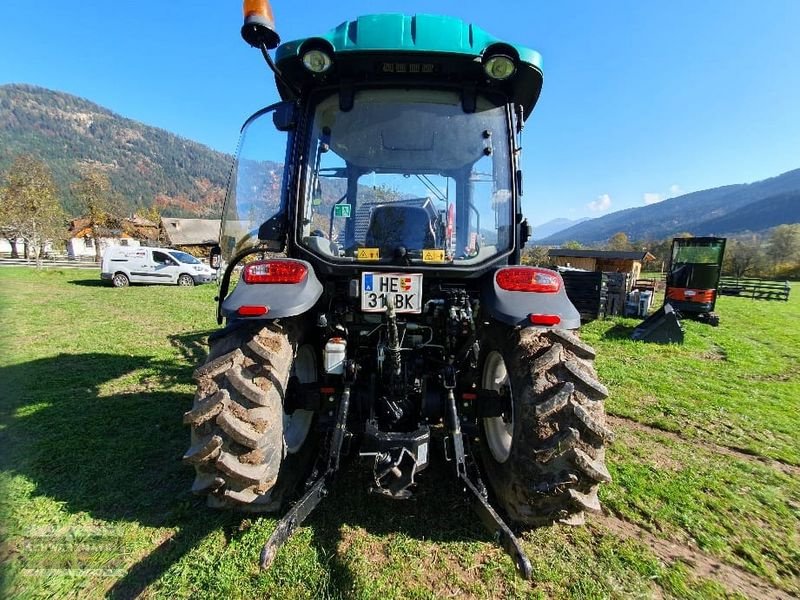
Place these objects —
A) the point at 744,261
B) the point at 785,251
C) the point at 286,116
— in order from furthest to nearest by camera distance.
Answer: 1. the point at 785,251
2. the point at 744,261
3. the point at 286,116

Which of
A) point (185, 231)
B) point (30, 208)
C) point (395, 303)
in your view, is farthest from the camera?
point (185, 231)

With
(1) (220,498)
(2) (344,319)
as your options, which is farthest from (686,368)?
(1) (220,498)

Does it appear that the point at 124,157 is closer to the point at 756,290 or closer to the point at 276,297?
the point at 756,290

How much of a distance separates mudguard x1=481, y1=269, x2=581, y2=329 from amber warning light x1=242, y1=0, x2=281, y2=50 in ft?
5.91

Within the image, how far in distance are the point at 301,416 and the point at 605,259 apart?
934 inches

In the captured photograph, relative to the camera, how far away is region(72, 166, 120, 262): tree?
41.9m

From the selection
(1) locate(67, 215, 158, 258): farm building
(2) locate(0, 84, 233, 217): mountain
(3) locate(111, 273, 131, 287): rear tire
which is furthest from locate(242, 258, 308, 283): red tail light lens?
(2) locate(0, 84, 233, 217): mountain

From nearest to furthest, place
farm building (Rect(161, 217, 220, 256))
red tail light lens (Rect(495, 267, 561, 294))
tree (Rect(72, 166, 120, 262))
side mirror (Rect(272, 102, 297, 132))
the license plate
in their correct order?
1. red tail light lens (Rect(495, 267, 561, 294))
2. the license plate
3. side mirror (Rect(272, 102, 297, 132))
4. tree (Rect(72, 166, 120, 262))
5. farm building (Rect(161, 217, 220, 256))

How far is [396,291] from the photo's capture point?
2596mm

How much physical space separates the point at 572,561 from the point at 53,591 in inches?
102

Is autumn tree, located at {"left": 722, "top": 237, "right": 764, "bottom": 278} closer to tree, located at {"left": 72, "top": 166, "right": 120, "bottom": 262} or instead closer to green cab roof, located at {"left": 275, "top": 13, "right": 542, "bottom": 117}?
green cab roof, located at {"left": 275, "top": 13, "right": 542, "bottom": 117}

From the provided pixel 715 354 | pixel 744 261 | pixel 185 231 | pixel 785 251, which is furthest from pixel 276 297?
pixel 185 231

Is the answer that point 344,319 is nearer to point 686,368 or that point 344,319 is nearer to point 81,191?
point 686,368

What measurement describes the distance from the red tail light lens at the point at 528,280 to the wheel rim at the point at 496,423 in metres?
0.52
